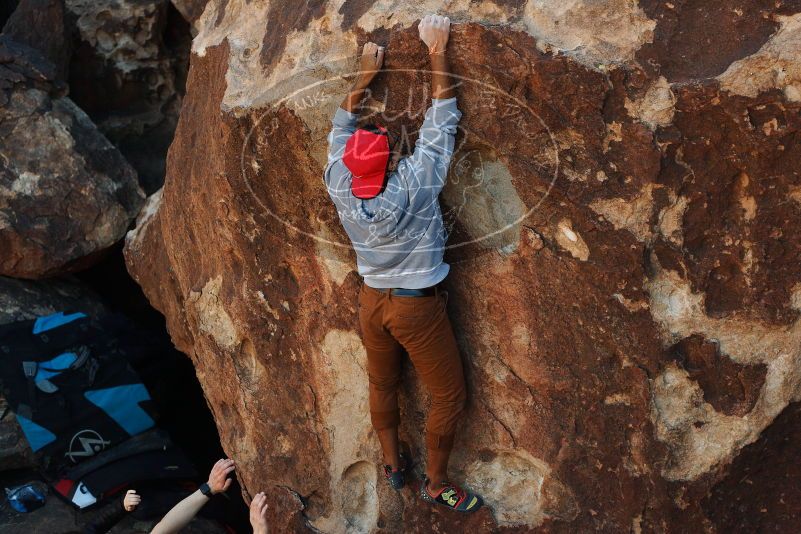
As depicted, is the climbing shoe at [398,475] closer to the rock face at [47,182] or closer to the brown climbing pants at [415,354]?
the brown climbing pants at [415,354]

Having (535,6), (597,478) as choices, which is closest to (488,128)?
(535,6)

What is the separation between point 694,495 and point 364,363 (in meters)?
1.29

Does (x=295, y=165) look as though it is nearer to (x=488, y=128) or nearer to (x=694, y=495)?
(x=488, y=128)

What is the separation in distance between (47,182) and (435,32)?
120 inches

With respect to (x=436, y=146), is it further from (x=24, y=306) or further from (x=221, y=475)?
(x=24, y=306)

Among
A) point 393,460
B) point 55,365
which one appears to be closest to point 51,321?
point 55,365

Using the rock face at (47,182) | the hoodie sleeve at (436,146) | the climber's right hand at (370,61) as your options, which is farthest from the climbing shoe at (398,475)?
the rock face at (47,182)

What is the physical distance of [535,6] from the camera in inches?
112

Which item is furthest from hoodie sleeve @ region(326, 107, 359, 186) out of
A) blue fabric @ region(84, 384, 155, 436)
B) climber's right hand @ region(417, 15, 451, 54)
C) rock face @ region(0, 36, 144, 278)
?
rock face @ region(0, 36, 144, 278)

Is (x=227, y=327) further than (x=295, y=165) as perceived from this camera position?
Yes

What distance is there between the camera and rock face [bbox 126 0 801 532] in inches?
109

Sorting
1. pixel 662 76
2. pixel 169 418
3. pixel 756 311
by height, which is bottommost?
pixel 169 418

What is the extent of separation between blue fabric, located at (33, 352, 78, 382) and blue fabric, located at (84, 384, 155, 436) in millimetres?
184

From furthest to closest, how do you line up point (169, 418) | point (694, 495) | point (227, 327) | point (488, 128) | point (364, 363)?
point (169, 418) → point (227, 327) → point (364, 363) → point (694, 495) → point (488, 128)
